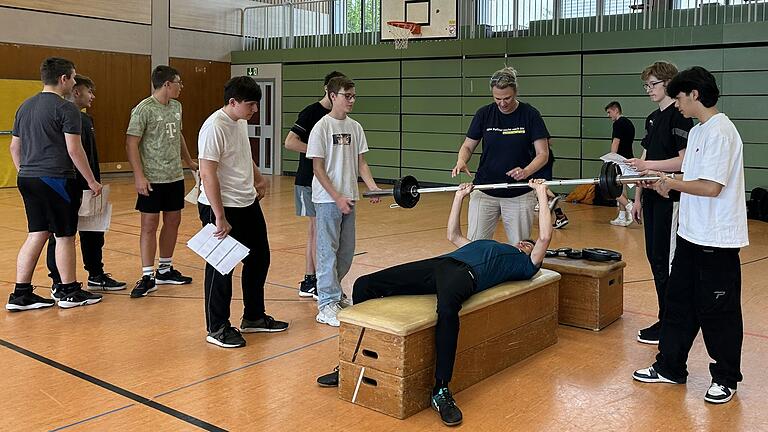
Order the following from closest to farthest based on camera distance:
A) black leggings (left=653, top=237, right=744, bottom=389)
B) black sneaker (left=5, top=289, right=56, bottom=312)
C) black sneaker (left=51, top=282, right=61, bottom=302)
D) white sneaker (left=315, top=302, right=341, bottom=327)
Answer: black leggings (left=653, top=237, right=744, bottom=389) → white sneaker (left=315, top=302, right=341, bottom=327) → black sneaker (left=5, top=289, right=56, bottom=312) → black sneaker (left=51, top=282, right=61, bottom=302)

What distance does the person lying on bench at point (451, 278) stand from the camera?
337 centimetres

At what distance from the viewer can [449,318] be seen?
3369 mm

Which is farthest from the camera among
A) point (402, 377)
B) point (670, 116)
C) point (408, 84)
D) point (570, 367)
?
point (408, 84)

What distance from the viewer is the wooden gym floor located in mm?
3293

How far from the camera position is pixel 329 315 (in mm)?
4902

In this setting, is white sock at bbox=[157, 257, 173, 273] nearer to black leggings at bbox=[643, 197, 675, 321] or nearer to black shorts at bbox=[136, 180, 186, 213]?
black shorts at bbox=[136, 180, 186, 213]

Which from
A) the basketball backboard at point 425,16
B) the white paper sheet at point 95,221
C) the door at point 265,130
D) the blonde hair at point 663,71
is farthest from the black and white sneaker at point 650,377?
the door at point 265,130

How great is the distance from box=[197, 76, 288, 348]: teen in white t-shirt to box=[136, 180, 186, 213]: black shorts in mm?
1417

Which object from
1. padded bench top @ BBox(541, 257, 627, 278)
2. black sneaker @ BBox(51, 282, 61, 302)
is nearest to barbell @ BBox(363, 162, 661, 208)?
padded bench top @ BBox(541, 257, 627, 278)

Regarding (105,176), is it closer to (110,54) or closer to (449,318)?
(110,54)

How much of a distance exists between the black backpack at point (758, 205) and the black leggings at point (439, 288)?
8345 millimetres

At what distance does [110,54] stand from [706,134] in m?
14.6

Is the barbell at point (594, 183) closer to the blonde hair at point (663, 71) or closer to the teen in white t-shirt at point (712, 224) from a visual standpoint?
the teen in white t-shirt at point (712, 224)

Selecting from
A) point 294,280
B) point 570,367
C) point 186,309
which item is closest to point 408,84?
point 294,280
